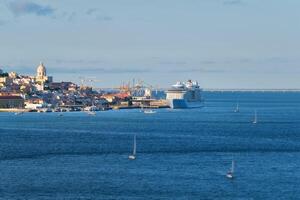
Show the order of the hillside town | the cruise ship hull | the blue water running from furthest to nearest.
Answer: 1. the cruise ship hull
2. the hillside town
3. the blue water

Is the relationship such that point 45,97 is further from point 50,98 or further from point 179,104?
point 179,104

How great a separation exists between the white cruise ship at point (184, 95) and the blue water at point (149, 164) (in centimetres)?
7311

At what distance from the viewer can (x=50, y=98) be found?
164 metres

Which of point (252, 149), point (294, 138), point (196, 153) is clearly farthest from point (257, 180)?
point (294, 138)

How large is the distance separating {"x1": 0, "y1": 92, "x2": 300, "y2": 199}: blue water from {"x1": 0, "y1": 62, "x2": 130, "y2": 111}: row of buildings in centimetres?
6622

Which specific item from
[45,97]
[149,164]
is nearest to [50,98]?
[45,97]

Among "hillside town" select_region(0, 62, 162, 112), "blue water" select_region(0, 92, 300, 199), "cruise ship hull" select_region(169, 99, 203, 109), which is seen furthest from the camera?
"cruise ship hull" select_region(169, 99, 203, 109)

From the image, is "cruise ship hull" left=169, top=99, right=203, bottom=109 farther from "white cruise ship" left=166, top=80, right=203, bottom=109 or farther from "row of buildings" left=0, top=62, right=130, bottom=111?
"row of buildings" left=0, top=62, right=130, bottom=111

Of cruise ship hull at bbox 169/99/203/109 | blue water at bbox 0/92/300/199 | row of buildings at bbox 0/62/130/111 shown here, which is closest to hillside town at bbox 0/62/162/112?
row of buildings at bbox 0/62/130/111

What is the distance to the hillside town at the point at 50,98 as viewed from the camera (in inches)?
5915

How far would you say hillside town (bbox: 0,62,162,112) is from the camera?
15025 cm

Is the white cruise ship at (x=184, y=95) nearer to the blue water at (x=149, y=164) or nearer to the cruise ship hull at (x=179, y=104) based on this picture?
the cruise ship hull at (x=179, y=104)

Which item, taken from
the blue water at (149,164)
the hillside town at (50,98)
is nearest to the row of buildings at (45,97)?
the hillside town at (50,98)

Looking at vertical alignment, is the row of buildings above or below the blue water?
above
